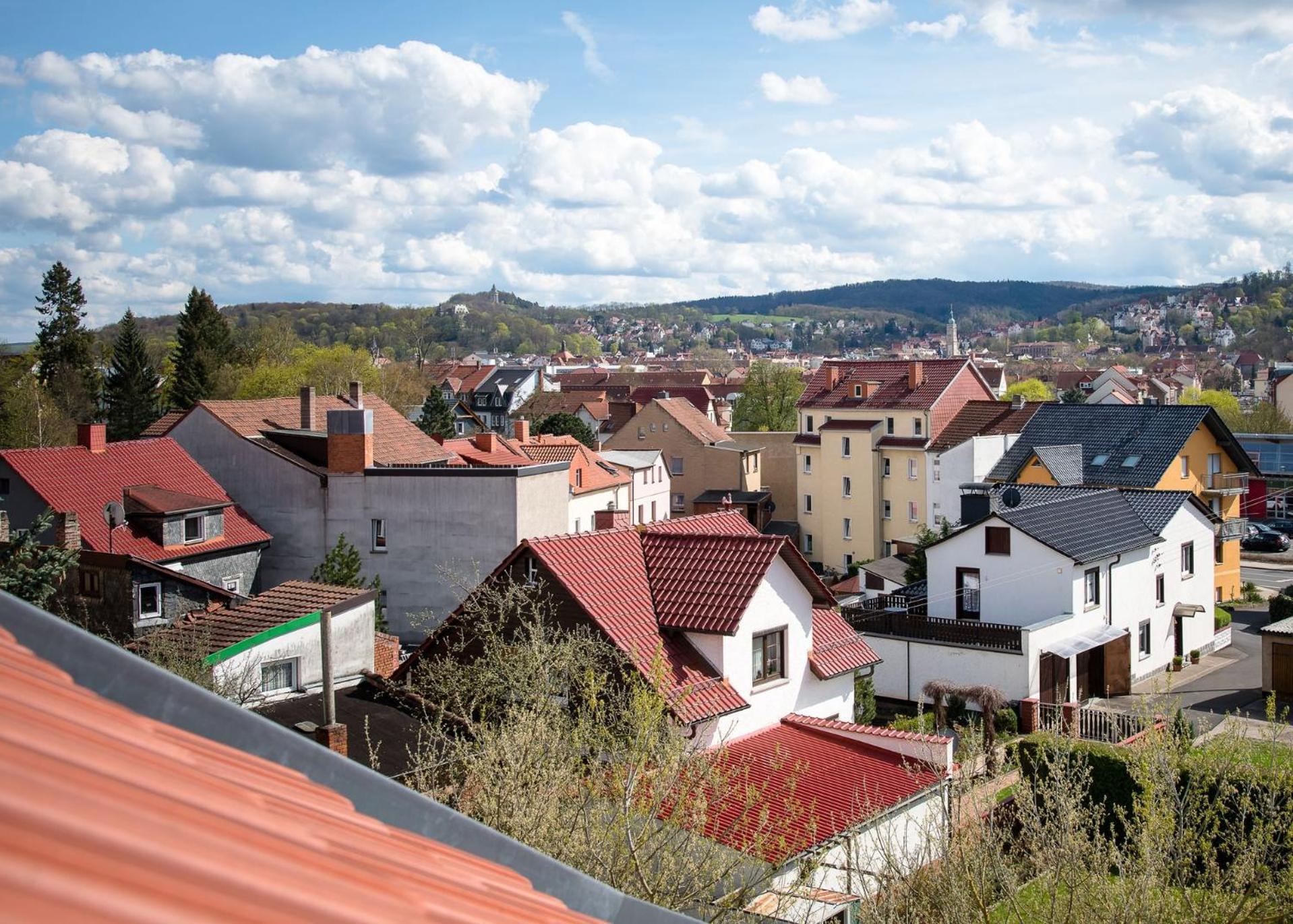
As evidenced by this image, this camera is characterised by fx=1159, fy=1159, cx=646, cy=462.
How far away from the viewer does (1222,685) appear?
32.0 m

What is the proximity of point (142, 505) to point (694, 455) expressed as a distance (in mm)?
40928

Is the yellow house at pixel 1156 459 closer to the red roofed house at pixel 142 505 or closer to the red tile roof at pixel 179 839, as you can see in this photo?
the red roofed house at pixel 142 505

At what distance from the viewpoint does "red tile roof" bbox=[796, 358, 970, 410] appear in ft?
180

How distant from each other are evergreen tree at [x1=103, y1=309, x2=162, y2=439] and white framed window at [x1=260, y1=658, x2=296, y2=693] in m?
53.5

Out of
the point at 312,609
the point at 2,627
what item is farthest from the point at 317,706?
the point at 2,627

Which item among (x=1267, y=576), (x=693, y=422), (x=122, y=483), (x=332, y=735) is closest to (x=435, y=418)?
(x=693, y=422)

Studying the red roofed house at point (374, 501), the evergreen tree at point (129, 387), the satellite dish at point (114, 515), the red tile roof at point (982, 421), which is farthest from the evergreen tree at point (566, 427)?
the satellite dish at point (114, 515)

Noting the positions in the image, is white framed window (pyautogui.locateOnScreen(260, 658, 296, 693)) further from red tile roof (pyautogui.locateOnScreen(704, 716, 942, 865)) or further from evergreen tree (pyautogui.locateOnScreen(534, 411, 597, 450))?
evergreen tree (pyautogui.locateOnScreen(534, 411, 597, 450))

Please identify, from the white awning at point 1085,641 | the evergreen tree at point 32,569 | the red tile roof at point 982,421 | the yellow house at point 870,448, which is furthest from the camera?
the yellow house at point 870,448

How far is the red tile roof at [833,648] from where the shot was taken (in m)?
21.4

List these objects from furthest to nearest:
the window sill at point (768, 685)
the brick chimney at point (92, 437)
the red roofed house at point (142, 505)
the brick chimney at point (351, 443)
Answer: the brick chimney at point (92, 437) → the brick chimney at point (351, 443) → the red roofed house at point (142, 505) → the window sill at point (768, 685)

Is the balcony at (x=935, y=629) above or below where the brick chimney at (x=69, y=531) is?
below

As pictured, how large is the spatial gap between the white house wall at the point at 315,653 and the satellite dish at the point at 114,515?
526 inches

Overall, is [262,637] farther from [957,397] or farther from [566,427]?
[566,427]
